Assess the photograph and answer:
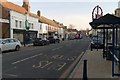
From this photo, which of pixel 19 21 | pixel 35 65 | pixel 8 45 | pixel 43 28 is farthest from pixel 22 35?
pixel 35 65

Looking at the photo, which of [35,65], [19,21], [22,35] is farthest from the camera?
[22,35]

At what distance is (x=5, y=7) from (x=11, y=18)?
224cm

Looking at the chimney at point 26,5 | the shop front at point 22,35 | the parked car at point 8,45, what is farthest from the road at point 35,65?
the chimney at point 26,5

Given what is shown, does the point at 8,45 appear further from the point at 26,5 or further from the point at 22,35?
the point at 26,5

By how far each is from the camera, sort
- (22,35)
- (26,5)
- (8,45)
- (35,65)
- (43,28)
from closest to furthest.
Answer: (35,65) < (8,45) < (22,35) < (26,5) < (43,28)

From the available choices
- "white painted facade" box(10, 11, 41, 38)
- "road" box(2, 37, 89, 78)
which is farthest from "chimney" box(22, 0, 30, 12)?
"road" box(2, 37, 89, 78)

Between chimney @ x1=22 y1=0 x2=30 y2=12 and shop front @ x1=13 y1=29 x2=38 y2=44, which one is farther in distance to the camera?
chimney @ x1=22 y1=0 x2=30 y2=12

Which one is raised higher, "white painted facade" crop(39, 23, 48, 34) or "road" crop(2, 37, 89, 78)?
"white painted facade" crop(39, 23, 48, 34)

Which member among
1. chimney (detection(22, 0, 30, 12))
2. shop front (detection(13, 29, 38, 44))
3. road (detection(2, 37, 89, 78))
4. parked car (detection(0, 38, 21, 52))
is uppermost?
chimney (detection(22, 0, 30, 12))

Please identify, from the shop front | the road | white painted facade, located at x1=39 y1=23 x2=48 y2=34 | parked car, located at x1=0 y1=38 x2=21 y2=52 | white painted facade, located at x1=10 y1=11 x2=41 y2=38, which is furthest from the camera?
white painted facade, located at x1=39 y1=23 x2=48 y2=34

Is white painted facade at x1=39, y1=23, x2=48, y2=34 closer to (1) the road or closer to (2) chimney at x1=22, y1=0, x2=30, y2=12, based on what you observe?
(2) chimney at x1=22, y1=0, x2=30, y2=12

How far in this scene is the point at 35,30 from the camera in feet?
205

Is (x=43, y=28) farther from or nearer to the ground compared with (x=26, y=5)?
nearer to the ground

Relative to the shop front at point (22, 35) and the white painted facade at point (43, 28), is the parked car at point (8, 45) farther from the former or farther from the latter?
the white painted facade at point (43, 28)
